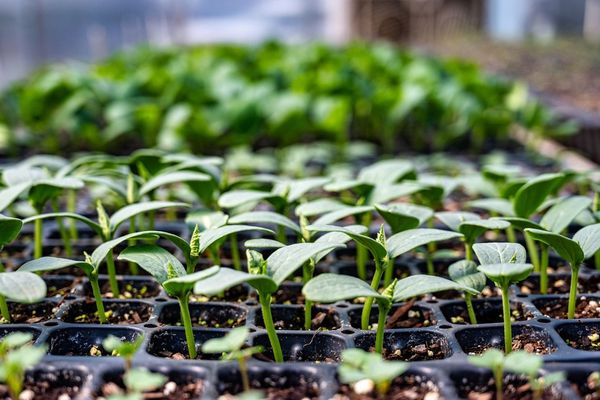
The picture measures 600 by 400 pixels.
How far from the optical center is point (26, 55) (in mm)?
4527

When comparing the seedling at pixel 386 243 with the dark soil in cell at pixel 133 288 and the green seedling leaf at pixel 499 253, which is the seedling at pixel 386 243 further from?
the dark soil in cell at pixel 133 288

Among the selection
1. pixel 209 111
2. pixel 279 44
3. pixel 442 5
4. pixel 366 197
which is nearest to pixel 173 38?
pixel 442 5

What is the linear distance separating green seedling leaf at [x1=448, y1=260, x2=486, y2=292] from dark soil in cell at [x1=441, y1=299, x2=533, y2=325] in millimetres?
113

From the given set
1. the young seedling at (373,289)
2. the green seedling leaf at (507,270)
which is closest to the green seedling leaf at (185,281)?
the young seedling at (373,289)

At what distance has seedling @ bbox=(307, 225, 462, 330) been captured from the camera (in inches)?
34.8

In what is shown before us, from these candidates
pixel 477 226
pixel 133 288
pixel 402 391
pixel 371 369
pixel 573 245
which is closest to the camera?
pixel 371 369

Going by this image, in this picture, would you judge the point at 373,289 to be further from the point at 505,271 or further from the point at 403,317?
the point at 403,317

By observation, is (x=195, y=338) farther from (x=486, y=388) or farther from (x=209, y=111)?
(x=209, y=111)

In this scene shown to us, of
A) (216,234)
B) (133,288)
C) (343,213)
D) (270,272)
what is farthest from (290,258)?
(133,288)

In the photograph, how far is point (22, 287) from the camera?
803mm

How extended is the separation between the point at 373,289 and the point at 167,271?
26 centimetres

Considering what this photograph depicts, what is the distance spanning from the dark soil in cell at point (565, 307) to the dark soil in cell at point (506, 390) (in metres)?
0.28

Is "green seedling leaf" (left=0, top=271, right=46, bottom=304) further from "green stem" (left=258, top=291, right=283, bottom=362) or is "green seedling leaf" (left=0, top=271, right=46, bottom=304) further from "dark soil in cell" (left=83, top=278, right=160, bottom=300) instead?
"dark soil in cell" (left=83, top=278, right=160, bottom=300)

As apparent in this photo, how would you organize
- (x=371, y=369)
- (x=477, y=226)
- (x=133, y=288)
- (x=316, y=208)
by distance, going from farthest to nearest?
(x=133, y=288) < (x=316, y=208) < (x=477, y=226) < (x=371, y=369)
